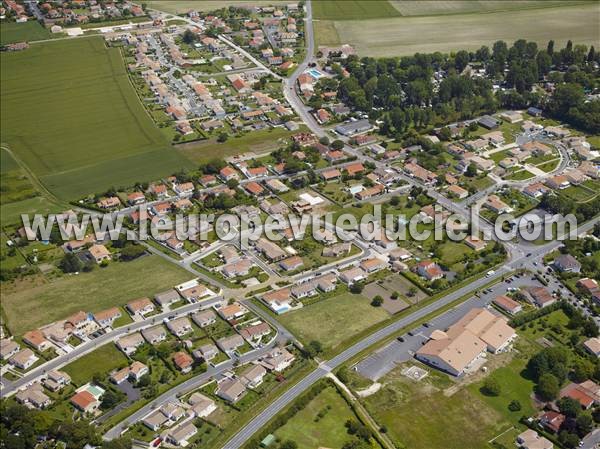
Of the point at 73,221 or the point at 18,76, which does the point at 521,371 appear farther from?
the point at 18,76

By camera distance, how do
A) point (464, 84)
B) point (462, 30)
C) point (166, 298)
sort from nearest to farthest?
point (166, 298)
point (464, 84)
point (462, 30)

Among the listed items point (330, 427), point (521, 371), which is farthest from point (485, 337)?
point (330, 427)

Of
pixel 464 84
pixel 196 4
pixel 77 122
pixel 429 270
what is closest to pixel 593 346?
pixel 429 270

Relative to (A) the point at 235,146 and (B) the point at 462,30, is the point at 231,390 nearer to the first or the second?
(A) the point at 235,146

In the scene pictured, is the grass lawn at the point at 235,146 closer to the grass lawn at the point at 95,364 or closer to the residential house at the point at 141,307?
the residential house at the point at 141,307

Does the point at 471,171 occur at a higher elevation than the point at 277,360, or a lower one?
higher

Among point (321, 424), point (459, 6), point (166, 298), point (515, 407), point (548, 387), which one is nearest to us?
point (321, 424)
